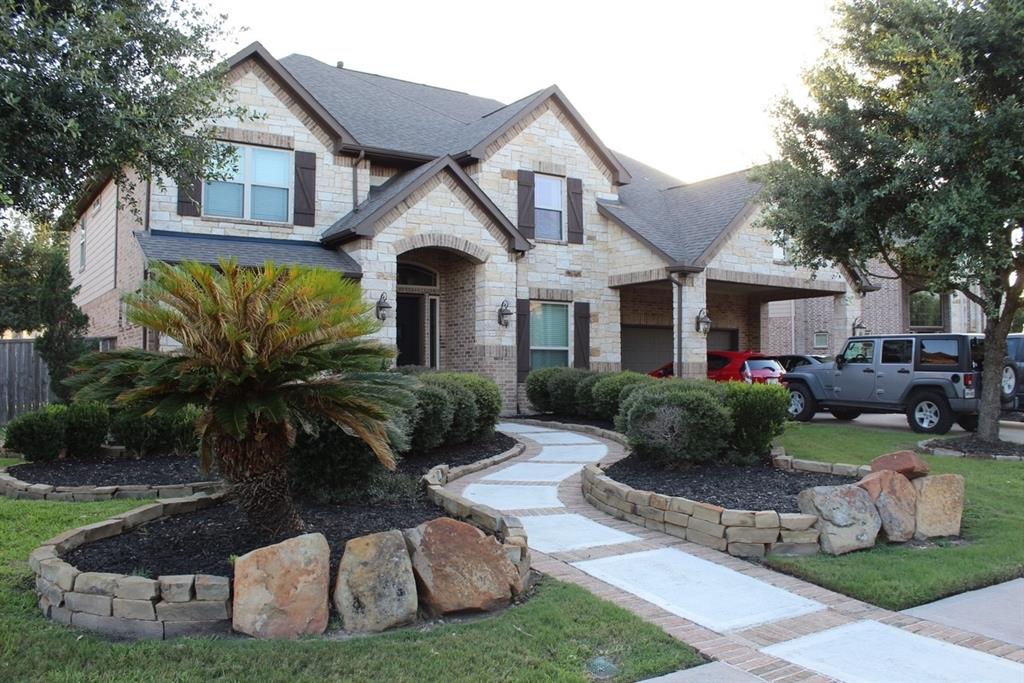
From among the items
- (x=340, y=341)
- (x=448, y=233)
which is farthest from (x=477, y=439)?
(x=340, y=341)

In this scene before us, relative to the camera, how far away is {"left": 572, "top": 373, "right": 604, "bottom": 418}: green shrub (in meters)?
15.1

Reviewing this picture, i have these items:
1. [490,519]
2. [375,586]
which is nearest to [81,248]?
[490,519]

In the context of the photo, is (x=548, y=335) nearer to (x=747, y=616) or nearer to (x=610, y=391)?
(x=610, y=391)

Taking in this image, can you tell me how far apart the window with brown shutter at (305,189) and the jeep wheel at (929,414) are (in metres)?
12.7

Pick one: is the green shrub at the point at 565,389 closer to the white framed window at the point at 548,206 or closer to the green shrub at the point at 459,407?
the white framed window at the point at 548,206

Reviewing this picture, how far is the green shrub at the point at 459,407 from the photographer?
35.2ft

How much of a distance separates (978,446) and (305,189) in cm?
1352

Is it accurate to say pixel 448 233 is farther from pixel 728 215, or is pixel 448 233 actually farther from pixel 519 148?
pixel 728 215

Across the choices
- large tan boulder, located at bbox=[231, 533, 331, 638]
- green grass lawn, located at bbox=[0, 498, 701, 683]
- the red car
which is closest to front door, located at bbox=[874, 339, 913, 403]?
the red car

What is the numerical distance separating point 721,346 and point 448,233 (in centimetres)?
1197

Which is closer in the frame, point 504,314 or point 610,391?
point 610,391

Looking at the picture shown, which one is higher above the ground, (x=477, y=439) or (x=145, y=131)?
(x=145, y=131)

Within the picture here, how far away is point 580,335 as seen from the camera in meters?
19.0

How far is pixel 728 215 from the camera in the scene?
1928 cm
